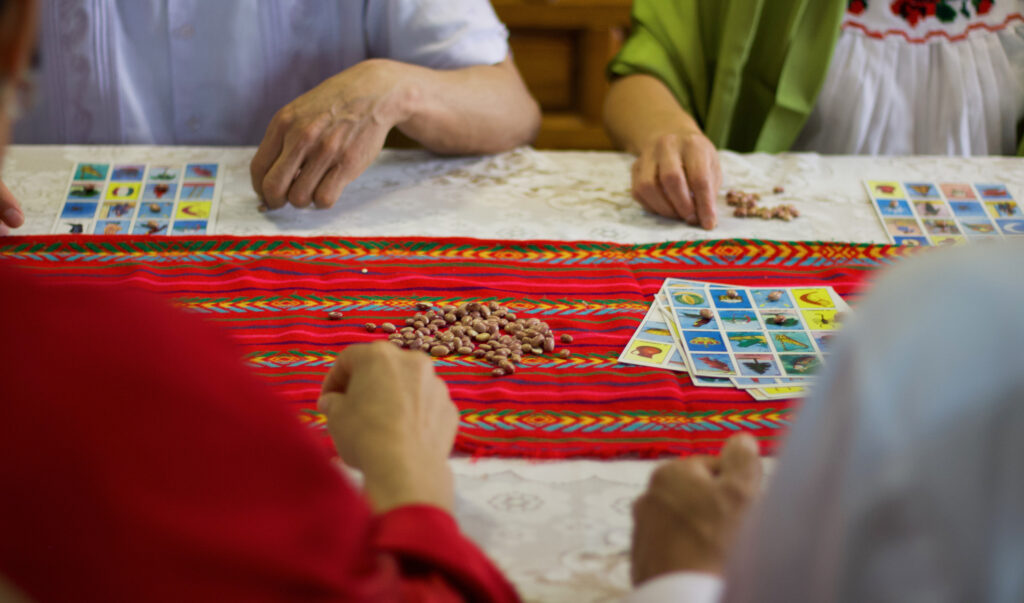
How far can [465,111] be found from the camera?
172 cm

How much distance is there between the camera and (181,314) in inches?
22.0

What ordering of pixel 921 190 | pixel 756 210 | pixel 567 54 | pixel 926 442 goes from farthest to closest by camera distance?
1. pixel 567 54
2. pixel 921 190
3. pixel 756 210
4. pixel 926 442

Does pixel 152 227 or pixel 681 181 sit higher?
pixel 681 181

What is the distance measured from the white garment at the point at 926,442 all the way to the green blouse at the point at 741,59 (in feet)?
5.35

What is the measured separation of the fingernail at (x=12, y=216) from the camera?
1.40m

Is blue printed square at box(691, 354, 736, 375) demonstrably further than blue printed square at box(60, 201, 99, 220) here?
No

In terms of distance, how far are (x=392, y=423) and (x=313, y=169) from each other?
802 mm

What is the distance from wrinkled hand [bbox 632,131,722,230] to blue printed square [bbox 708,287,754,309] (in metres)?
0.23

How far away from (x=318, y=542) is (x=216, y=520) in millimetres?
68

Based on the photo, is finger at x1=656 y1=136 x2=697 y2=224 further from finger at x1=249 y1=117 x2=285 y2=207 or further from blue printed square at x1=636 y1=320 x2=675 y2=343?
finger at x1=249 y1=117 x2=285 y2=207

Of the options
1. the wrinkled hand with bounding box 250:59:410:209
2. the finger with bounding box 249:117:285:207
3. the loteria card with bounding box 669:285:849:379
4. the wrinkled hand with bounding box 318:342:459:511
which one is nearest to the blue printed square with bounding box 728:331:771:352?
the loteria card with bounding box 669:285:849:379

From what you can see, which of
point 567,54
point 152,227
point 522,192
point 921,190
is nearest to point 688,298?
point 522,192

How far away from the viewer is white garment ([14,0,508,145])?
1.81 meters

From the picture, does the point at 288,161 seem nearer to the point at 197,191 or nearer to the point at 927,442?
the point at 197,191
